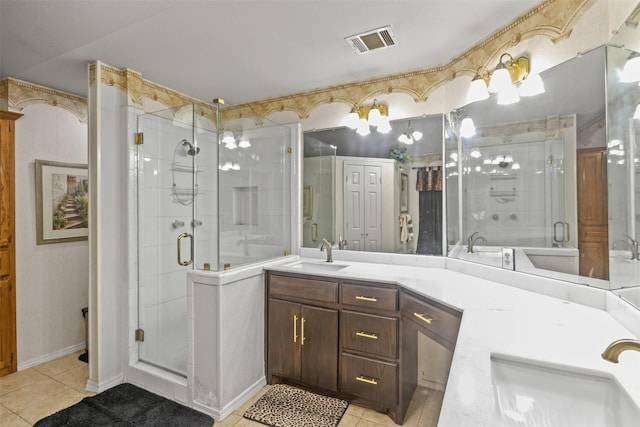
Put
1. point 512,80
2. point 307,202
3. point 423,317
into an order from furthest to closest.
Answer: point 307,202 → point 512,80 → point 423,317

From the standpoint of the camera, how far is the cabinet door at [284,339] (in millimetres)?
2385

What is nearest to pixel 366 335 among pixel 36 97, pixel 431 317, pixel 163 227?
pixel 431 317

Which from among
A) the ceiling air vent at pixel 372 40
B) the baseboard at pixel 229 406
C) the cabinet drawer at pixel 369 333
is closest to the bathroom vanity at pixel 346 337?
the cabinet drawer at pixel 369 333

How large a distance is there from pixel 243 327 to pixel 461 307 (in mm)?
1482

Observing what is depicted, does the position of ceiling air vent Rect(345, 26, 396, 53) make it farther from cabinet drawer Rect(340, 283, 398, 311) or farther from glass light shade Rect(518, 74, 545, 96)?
cabinet drawer Rect(340, 283, 398, 311)

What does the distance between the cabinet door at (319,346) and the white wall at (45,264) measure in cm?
227

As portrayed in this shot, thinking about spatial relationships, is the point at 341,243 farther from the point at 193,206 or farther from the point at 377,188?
the point at 193,206

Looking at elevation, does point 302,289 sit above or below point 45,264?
below

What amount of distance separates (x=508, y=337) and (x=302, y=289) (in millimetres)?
1491

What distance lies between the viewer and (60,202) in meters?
2.96

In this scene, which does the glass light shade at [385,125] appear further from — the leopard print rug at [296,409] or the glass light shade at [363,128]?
the leopard print rug at [296,409]

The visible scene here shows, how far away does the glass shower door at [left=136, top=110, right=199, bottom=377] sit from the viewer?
259cm

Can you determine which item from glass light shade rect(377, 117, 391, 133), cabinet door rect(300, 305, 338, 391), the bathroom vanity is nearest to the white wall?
the bathroom vanity

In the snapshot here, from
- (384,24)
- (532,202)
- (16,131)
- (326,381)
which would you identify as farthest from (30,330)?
(532,202)
